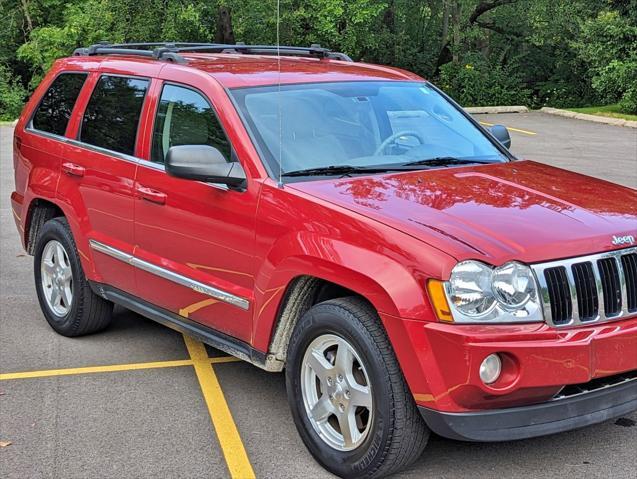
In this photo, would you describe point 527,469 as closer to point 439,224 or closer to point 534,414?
point 534,414

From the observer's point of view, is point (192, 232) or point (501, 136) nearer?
point (192, 232)

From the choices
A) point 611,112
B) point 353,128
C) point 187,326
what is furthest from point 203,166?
point 611,112

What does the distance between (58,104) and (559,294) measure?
4.23 m

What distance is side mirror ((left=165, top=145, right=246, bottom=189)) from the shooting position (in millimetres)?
4613

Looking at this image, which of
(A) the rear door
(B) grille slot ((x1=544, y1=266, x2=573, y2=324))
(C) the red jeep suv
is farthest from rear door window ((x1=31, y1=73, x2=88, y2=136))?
(B) grille slot ((x1=544, y1=266, x2=573, y2=324))

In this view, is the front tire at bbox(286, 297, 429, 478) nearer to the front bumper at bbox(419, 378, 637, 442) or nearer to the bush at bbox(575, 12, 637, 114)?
the front bumper at bbox(419, 378, 637, 442)

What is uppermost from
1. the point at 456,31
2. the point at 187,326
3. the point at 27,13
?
the point at 187,326

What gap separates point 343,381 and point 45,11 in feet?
103

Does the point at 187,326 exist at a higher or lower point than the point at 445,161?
lower

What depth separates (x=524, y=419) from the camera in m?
3.75

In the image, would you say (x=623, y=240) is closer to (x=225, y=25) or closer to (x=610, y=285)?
(x=610, y=285)

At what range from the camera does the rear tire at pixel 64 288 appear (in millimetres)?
6200

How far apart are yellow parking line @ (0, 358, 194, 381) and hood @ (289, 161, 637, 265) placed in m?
1.91

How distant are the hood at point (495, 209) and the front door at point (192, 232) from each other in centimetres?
49
